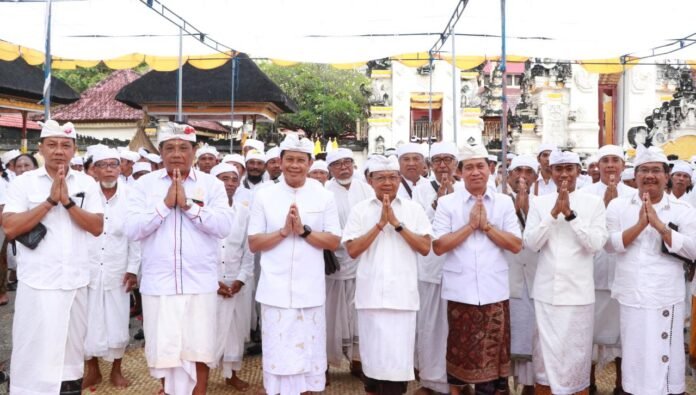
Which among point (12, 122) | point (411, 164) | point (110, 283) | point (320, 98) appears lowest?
point (110, 283)

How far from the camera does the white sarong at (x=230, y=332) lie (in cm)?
522

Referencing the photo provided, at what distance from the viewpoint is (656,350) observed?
4234mm

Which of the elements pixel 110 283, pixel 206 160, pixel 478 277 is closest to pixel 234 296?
pixel 110 283

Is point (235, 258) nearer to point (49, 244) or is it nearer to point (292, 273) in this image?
point (292, 273)

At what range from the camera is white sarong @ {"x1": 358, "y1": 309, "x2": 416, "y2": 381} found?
4.36 meters

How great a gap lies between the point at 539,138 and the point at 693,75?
634cm

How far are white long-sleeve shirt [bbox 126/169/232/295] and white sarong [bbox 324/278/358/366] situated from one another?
1415mm

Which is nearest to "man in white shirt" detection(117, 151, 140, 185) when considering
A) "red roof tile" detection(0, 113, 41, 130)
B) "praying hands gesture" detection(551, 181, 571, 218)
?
"praying hands gesture" detection(551, 181, 571, 218)

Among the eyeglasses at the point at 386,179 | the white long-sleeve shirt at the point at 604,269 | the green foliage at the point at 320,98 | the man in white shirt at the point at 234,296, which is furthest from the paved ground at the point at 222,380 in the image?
the green foliage at the point at 320,98

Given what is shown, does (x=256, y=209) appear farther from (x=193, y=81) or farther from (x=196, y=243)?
(x=193, y=81)

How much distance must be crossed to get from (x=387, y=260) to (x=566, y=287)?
1.31m

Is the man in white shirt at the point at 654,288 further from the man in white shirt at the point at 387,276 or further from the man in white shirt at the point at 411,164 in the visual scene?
the man in white shirt at the point at 411,164

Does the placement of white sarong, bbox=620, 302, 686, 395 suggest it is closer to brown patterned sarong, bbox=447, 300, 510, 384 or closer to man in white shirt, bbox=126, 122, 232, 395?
brown patterned sarong, bbox=447, 300, 510, 384

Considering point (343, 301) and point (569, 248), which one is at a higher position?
point (569, 248)
